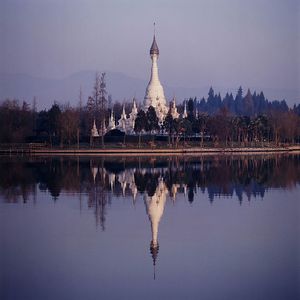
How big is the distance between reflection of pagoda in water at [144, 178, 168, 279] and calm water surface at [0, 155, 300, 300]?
0.04 metres

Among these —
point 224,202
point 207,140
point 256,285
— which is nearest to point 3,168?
point 224,202

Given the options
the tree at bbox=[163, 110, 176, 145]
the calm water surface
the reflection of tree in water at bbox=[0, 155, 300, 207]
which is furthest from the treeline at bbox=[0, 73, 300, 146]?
the calm water surface

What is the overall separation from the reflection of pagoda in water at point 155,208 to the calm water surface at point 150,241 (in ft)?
0.12

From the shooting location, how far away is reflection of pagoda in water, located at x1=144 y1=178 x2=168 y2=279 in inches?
559

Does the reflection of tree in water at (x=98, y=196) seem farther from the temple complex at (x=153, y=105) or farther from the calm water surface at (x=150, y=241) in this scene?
the temple complex at (x=153, y=105)

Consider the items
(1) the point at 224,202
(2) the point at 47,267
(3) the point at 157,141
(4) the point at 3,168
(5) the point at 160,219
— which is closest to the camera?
(2) the point at 47,267

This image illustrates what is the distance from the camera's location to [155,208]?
20.1 meters

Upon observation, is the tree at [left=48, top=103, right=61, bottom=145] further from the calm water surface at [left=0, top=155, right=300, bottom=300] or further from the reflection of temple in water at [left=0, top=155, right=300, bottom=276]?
the calm water surface at [left=0, top=155, right=300, bottom=300]

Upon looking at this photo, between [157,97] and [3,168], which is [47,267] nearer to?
[3,168]

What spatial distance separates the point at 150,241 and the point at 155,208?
533 centimetres

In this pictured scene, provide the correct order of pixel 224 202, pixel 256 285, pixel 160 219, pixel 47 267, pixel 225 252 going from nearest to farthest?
pixel 256 285
pixel 47 267
pixel 225 252
pixel 160 219
pixel 224 202

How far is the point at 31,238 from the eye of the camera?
49.7 feet

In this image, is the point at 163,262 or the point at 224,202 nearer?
the point at 163,262

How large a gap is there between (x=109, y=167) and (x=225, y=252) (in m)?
25.4
